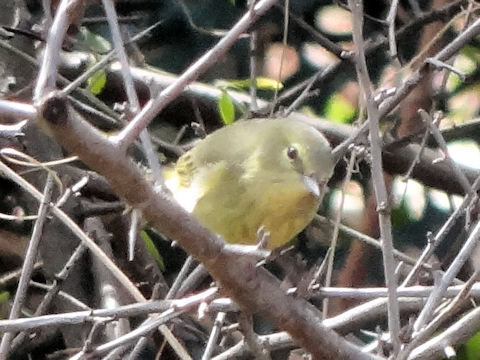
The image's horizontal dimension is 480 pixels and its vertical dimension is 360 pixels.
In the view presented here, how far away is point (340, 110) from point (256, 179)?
82 cm

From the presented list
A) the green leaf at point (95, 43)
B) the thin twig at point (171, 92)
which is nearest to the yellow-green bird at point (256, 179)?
the thin twig at point (171, 92)

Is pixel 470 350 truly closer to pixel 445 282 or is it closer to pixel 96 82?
pixel 445 282

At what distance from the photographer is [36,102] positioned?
87cm

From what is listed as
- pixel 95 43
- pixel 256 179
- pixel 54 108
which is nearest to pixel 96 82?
pixel 95 43

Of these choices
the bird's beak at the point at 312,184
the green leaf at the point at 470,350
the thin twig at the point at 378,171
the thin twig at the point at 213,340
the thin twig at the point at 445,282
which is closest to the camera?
the thin twig at the point at 378,171

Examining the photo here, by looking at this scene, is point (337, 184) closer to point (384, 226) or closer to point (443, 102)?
point (443, 102)

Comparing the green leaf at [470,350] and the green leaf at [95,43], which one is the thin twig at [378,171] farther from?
the green leaf at [95,43]

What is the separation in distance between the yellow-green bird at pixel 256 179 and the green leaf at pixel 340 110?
622 millimetres

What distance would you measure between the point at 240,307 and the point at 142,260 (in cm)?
93

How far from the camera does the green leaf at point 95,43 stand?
2.46m

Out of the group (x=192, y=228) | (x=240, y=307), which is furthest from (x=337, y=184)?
(x=192, y=228)

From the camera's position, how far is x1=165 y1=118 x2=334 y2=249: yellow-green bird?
1692 millimetres

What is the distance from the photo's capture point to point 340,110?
2523 mm

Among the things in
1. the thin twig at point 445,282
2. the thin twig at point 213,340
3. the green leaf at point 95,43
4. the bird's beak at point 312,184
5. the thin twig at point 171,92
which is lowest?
the thin twig at point 445,282
